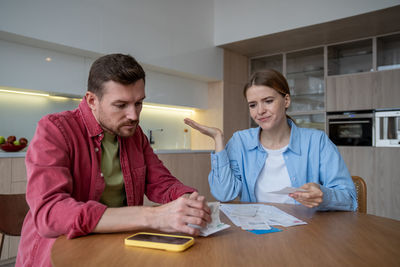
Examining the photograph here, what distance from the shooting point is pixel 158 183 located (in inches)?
58.7

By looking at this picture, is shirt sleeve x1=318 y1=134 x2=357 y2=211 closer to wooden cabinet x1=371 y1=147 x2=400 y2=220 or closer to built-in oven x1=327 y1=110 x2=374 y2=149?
wooden cabinet x1=371 y1=147 x2=400 y2=220

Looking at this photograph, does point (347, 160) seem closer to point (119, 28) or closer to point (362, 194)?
point (362, 194)

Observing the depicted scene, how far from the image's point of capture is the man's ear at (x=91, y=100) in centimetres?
127

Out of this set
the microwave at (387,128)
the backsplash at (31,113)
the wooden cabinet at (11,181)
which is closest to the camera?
the wooden cabinet at (11,181)

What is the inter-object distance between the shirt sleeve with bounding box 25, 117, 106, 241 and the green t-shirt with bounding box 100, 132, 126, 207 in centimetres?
24

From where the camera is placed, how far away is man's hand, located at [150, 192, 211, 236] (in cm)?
95

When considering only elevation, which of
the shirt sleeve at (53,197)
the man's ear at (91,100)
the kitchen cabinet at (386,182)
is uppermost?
the man's ear at (91,100)

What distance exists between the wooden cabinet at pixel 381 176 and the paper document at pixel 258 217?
3.46 m

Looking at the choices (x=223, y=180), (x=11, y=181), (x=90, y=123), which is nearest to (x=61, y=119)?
(x=90, y=123)

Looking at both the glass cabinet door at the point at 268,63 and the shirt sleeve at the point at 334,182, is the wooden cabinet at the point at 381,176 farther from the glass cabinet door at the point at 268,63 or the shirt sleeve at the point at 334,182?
the shirt sleeve at the point at 334,182

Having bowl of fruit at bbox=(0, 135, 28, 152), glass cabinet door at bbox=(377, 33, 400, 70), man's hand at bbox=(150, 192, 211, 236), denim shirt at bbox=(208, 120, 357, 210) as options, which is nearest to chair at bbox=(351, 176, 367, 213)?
denim shirt at bbox=(208, 120, 357, 210)

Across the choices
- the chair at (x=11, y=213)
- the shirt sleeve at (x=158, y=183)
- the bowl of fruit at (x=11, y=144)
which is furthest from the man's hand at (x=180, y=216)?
the bowl of fruit at (x=11, y=144)

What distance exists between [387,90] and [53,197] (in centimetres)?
452

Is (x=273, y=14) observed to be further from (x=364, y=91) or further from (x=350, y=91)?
(x=364, y=91)
